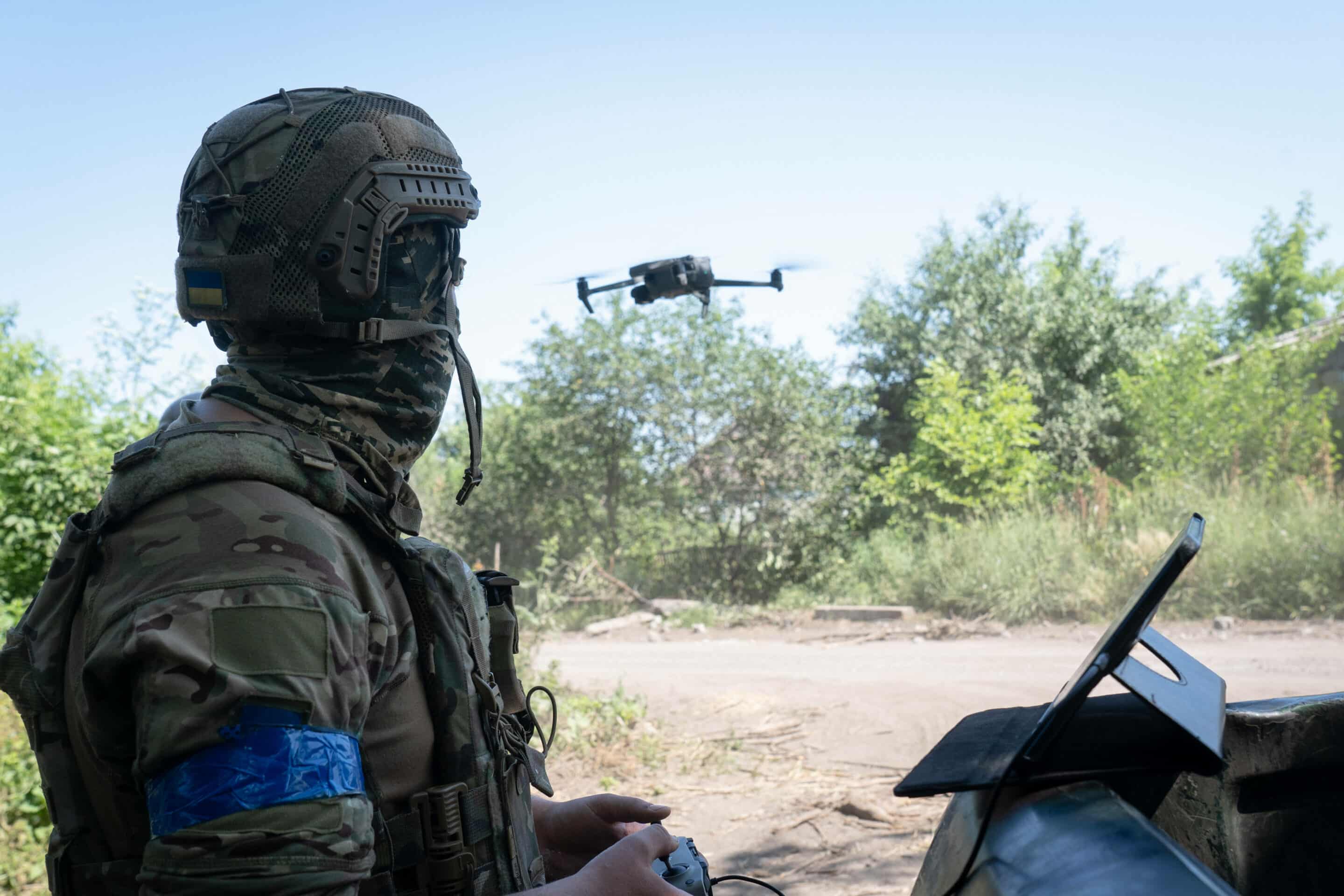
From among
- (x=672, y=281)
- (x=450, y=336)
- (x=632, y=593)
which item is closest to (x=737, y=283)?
(x=672, y=281)

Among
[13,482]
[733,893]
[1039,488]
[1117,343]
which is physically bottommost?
[733,893]

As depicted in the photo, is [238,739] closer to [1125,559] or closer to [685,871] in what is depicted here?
[685,871]

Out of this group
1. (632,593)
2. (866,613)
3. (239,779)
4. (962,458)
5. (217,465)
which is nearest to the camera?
(239,779)

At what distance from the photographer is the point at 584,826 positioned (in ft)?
6.48

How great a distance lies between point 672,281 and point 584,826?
4.60 metres

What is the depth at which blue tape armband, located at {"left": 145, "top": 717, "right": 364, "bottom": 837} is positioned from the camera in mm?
1161

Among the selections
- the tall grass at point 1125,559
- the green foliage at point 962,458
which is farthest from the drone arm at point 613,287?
the green foliage at point 962,458

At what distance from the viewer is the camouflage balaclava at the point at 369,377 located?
64.5 inches

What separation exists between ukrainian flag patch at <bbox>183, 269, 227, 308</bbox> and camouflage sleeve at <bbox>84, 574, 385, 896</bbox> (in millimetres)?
588

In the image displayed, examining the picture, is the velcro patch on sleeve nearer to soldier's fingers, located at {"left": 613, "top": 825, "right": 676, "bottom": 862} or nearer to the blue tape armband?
the blue tape armband

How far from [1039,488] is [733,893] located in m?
12.1

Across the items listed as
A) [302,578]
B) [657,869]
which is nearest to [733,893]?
[657,869]

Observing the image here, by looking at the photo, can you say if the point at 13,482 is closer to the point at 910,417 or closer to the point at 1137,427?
the point at 910,417

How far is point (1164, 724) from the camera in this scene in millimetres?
1211
